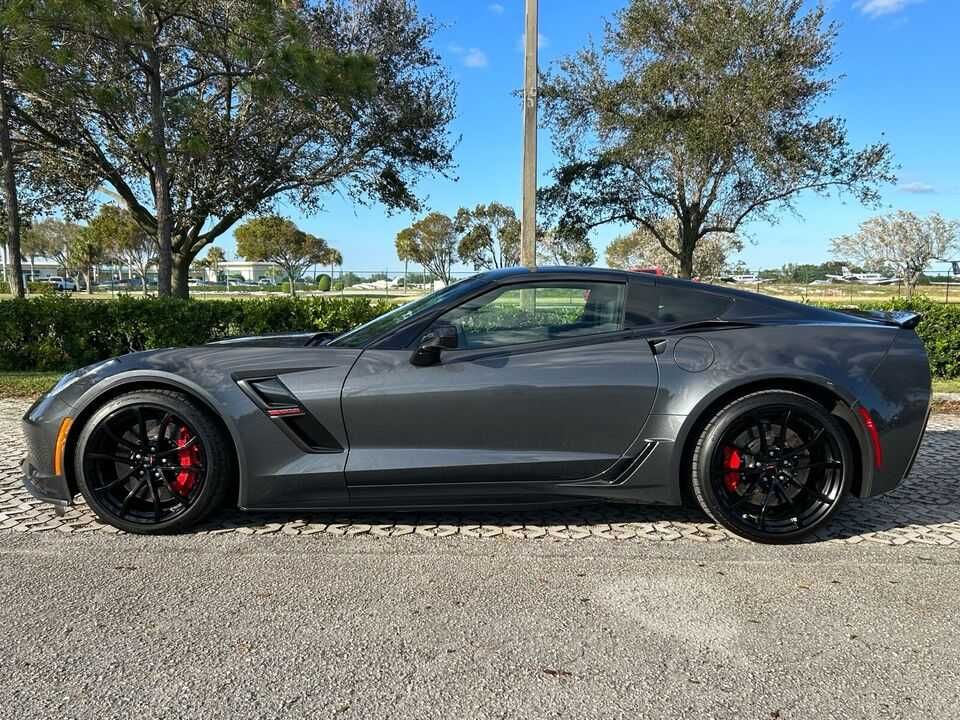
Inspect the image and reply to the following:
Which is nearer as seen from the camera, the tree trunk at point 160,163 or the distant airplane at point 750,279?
the tree trunk at point 160,163

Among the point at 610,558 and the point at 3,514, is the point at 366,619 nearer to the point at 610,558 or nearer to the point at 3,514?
the point at 610,558

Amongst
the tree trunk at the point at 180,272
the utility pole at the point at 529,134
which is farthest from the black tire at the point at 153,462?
the tree trunk at the point at 180,272

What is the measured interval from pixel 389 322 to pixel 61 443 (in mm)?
1703

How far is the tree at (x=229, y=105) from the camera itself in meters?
10.8

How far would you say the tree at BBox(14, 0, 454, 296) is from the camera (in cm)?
1077

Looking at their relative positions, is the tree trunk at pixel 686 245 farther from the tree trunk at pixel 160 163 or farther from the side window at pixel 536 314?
the side window at pixel 536 314

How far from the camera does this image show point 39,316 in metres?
8.52

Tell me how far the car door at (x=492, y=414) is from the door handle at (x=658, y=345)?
1.0 inches

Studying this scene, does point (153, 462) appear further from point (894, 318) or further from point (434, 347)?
point (894, 318)

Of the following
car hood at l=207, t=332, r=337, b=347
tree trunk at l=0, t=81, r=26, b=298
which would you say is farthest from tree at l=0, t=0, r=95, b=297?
car hood at l=207, t=332, r=337, b=347

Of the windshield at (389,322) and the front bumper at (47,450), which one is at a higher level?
the windshield at (389,322)

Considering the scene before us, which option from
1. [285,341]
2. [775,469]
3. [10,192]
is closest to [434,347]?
[285,341]

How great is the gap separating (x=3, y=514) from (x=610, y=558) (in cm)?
327

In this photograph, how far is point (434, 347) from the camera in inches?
128
